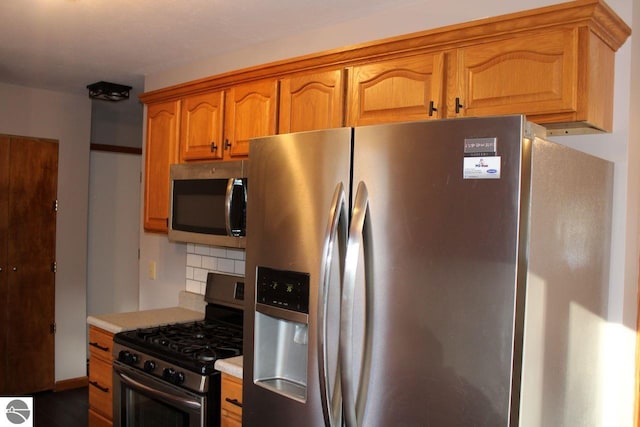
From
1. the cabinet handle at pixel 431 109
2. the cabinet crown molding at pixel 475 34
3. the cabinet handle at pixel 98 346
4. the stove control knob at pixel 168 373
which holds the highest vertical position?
the cabinet crown molding at pixel 475 34

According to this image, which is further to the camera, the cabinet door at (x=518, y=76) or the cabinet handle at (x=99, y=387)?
the cabinet handle at (x=99, y=387)

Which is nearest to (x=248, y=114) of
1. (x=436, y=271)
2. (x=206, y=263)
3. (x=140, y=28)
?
(x=140, y=28)

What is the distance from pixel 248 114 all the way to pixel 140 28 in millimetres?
678

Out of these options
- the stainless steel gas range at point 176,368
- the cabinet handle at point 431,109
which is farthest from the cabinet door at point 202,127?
the cabinet handle at point 431,109

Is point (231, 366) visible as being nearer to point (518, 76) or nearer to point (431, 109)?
point (431, 109)

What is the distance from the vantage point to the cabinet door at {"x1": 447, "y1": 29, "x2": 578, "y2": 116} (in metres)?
1.81

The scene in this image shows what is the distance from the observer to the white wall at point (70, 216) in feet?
15.0

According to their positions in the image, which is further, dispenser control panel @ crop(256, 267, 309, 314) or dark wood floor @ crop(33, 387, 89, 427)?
dark wood floor @ crop(33, 387, 89, 427)

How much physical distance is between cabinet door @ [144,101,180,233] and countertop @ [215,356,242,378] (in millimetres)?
1219

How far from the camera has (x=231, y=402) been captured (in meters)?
2.42

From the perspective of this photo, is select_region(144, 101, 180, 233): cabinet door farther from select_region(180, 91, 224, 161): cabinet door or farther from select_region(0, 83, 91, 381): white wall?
select_region(0, 83, 91, 381): white wall

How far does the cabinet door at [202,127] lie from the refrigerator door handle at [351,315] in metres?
1.61

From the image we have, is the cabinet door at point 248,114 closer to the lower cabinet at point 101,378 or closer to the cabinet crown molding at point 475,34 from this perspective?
the cabinet crown molding at point 475,34

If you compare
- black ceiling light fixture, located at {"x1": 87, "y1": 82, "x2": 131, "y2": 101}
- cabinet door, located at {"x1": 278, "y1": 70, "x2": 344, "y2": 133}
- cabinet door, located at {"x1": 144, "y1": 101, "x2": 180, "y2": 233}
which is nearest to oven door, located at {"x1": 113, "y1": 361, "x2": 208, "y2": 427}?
cabinet door, located at {"x1": 144, "y1": 101, "x2": 180, "y2": 233}
